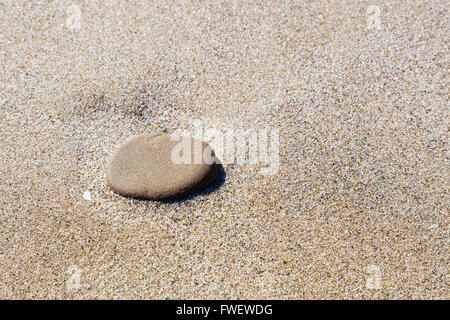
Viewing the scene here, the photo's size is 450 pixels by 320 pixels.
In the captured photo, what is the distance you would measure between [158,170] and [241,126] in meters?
0.49

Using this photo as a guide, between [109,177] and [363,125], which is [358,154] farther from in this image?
[109,177]

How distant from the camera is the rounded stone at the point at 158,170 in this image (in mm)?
1752

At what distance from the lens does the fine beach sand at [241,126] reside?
166 centimetres

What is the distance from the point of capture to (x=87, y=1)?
234cm

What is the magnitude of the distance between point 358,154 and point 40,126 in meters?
1.64

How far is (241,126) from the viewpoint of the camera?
6.46ft

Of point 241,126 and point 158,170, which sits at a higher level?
point 241,126

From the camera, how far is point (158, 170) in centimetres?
178

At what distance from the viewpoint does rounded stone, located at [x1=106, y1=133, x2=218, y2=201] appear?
1.75 metres

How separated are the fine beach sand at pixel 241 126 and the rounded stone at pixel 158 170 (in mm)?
61

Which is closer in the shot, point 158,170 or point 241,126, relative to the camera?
point 158,170

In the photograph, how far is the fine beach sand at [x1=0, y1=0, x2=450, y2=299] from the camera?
5.44ft

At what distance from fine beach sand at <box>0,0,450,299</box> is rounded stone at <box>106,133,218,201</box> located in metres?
0.06
